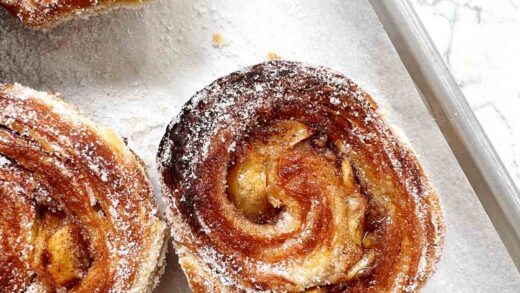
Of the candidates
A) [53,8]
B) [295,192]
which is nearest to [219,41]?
[53,8]

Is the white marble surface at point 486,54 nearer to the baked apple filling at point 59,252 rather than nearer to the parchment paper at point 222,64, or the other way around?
the parchment paper at point 222,64

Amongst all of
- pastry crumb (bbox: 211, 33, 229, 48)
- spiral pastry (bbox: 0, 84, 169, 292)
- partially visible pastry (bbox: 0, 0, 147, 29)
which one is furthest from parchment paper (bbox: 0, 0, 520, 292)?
spiral pastry (bbox: 0, 84, 169, 292)

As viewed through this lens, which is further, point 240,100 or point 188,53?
point 188,53

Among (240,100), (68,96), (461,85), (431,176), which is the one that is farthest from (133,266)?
(461,85)

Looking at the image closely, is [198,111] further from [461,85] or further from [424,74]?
[461,85]

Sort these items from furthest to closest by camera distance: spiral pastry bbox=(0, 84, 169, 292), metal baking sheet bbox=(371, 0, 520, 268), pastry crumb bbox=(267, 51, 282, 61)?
pastry crumb bbox=(267, 51, 282, 61) < metal baking sheet bbox=(371, 0, 520, 268) < spiral pastry bbox=(0, 84, 169, 292)

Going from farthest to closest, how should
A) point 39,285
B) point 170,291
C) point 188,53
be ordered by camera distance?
point 188,53, point 170,291, point 39,285

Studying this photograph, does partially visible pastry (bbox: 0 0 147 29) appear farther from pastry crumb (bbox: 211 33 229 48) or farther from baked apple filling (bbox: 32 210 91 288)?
baked apple filling (bbox: 32 210 91 288)
